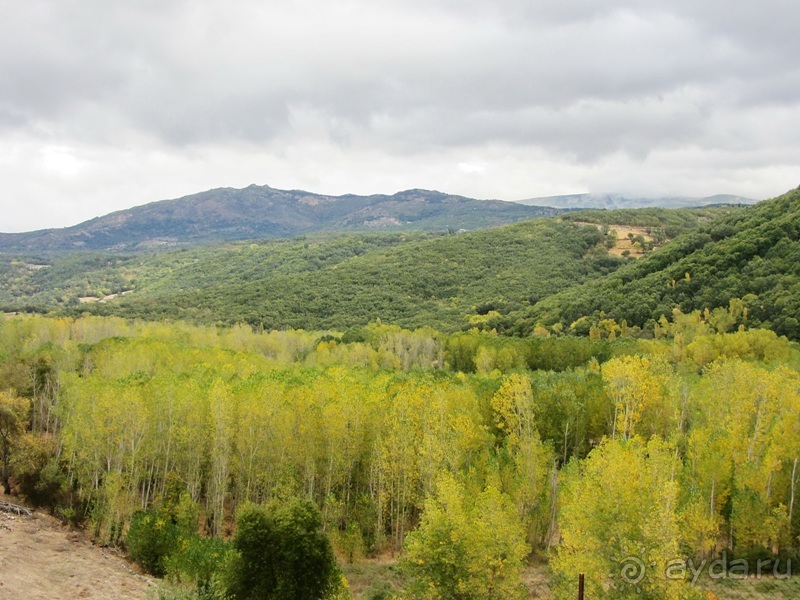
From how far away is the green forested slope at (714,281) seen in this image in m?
98.1

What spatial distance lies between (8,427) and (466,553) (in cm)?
4043

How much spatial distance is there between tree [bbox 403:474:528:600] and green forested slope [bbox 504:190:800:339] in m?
78.0

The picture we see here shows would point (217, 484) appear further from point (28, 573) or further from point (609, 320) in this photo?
point (609, 320)

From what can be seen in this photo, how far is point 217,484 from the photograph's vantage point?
133ft

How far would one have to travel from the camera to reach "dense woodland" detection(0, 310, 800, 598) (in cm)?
2736

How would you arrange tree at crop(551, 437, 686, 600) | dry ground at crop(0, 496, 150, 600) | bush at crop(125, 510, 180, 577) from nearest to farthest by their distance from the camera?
tree at crop(551, 437, 686, 600)
dry ground at crop(0, 496, 150, 600)
bush at crop(125, 510, 180, 577)

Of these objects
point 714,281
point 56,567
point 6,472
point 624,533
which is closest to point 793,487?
point 624,533

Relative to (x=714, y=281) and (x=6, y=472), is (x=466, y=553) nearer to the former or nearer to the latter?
(x=6, y=472)

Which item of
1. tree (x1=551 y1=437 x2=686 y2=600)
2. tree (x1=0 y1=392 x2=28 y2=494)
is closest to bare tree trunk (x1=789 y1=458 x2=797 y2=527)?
tree (x1=551 y1=437 x2=686 y2=600)

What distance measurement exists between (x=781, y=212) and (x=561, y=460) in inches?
4473

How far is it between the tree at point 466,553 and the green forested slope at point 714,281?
256 ft

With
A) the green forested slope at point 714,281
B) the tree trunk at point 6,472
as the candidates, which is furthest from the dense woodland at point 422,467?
the green forested slope at point 714,281
